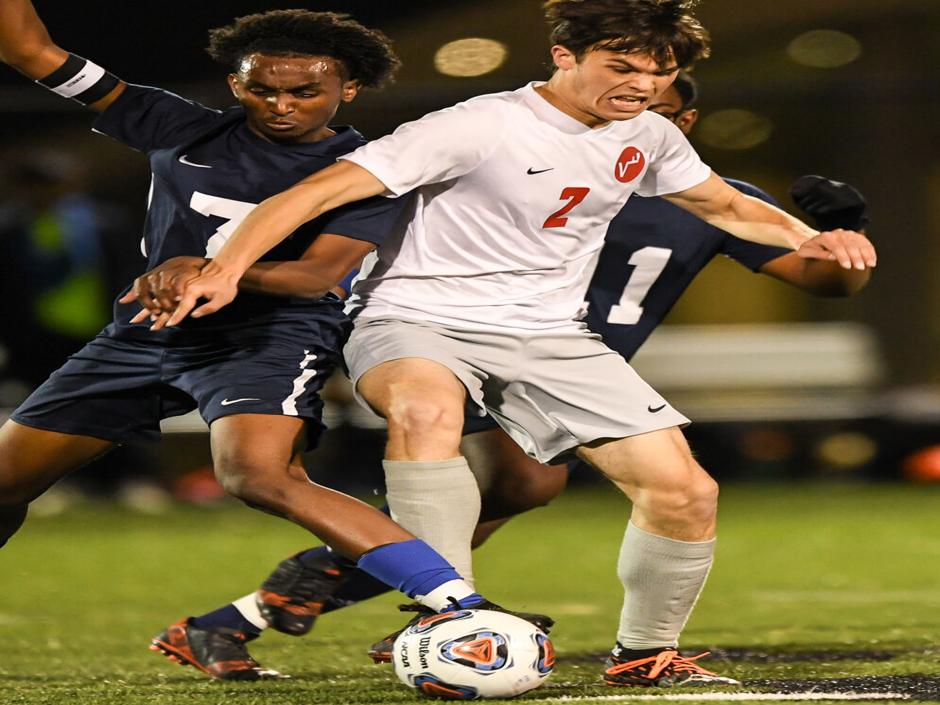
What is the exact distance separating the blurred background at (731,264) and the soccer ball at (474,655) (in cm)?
604

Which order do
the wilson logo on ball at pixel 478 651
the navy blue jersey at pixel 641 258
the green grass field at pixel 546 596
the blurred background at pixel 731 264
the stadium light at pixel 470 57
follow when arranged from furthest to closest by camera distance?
1. the stadium light at pixel 470 57
2. the blurred background at pixel 731 264
3. the navy blue jersey at pixel 641 258
4. the green grass field at pixel 546 596
5. the wilson logo on ball at pixel 478 651

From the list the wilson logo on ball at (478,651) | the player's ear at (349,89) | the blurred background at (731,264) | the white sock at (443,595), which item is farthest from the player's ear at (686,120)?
the blurred background at (731,264)

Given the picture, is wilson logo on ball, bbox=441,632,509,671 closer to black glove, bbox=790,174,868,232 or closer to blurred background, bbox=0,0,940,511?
black glove, bbox=790,174,868,232

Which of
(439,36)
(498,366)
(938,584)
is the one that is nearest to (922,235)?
(439,36)

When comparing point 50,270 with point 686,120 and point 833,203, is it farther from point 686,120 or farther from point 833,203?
point 833,203

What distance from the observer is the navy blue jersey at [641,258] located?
16.8 ft

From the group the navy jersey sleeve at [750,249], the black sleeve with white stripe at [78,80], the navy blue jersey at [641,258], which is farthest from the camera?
the navy blue jersey at [641,258]

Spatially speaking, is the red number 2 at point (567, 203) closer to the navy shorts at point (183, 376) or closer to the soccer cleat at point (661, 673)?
the navy shorts at point (183, 376)

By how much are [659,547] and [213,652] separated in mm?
1331

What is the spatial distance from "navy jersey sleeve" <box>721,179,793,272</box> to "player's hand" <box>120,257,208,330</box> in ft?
5.91

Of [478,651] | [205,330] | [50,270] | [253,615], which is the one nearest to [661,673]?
[478,651]

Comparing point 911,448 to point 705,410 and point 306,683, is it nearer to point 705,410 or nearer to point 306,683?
point 705,410

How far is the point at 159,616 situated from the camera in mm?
6160

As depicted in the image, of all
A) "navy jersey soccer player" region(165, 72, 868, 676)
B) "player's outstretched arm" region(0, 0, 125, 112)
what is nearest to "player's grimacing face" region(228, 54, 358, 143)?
"player's outstretched arm" region(0, 0, 125, 112)
